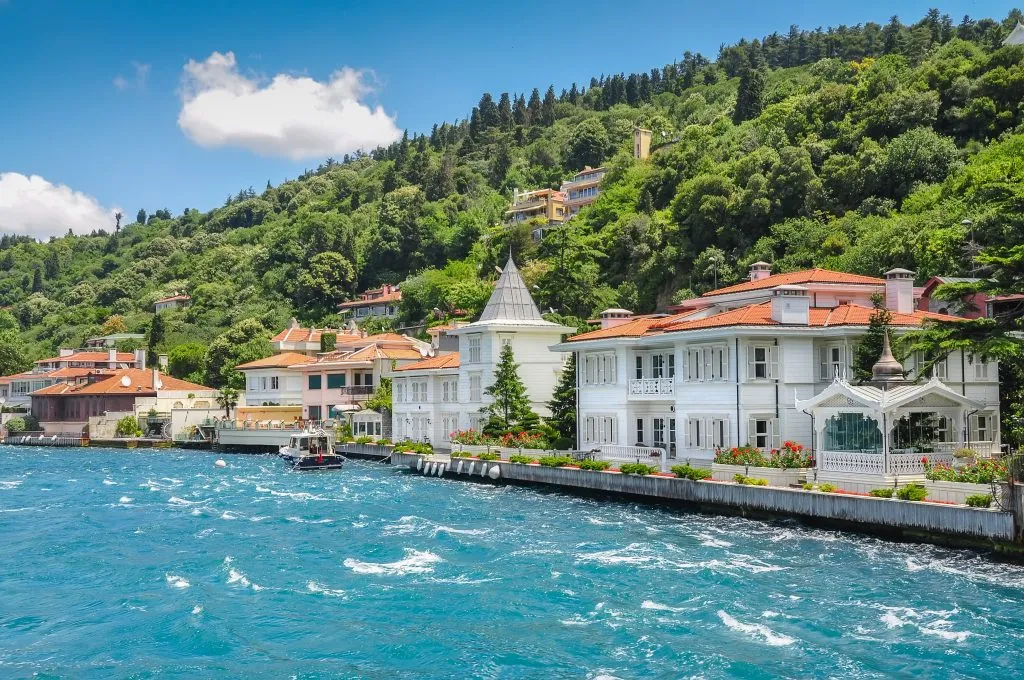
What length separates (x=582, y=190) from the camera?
140750mm

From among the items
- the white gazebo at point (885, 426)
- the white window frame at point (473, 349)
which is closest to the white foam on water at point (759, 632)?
the white gazebo at point (885, 426)

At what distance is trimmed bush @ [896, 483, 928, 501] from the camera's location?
1164 inches

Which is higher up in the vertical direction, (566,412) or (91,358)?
(91,358)

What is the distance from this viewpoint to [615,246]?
316ft

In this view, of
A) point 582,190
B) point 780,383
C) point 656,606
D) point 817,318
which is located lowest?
point 656,606

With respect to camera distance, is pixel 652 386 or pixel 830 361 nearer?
pixel 830 361

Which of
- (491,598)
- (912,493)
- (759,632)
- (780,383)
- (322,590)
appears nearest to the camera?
(759,632)

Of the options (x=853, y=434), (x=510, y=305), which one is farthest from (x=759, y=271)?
(x=853, y=434)

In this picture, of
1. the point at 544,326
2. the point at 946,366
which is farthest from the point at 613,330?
the point at 946,366

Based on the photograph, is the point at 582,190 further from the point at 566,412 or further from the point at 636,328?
the point at 636,328

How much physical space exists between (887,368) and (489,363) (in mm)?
30227

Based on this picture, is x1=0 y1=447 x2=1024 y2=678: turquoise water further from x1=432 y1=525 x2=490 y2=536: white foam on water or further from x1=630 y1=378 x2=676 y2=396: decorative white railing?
x1=630 y1=378 x2=676 y2=396: decorative white railing

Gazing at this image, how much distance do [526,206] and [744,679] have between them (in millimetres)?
125236

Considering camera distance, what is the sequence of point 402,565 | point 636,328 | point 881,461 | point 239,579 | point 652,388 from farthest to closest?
1. point 636,328
2. point 652,388
3. point 881,461
4. point 402,565
5. point 239,579
